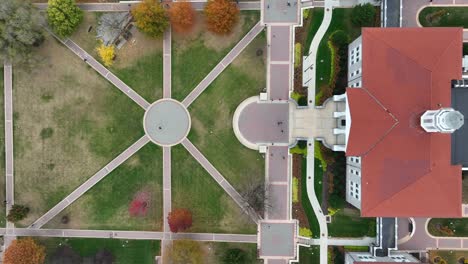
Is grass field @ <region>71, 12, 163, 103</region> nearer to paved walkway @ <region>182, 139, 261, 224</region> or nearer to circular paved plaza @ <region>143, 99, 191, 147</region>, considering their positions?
circular paved plaza @ <region>143, 99, 191, 147</region>

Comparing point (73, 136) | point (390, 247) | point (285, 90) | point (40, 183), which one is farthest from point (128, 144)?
point (390, 247)

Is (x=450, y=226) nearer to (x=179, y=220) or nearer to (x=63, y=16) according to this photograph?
(x=179, y=220)

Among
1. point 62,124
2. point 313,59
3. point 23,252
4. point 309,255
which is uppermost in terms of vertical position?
point 313,59

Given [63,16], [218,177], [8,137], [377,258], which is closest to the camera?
[377,258]

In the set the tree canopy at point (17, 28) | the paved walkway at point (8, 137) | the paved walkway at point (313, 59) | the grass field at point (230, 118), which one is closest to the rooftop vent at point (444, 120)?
the paved walkway at point (313, 59)

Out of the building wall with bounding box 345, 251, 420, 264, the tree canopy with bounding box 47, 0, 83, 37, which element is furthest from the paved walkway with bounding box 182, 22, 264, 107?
the building wall with bounding box 345, 251, 420, 264

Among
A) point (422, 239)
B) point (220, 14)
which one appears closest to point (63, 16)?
point (220, 14)

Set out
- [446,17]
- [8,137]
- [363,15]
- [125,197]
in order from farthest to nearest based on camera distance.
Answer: [8,137], [125,197], [446,17], [363,15]

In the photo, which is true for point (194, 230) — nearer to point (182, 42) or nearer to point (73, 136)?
point (73, 136)
